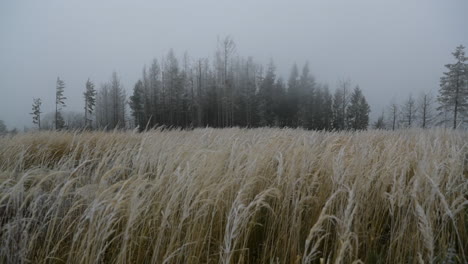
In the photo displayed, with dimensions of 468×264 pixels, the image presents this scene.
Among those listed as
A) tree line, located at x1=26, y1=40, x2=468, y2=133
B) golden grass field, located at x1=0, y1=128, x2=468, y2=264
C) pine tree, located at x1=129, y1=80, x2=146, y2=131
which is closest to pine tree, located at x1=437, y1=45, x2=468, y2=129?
tree line, located at x1=26, y1=40, x2=468, y2=133

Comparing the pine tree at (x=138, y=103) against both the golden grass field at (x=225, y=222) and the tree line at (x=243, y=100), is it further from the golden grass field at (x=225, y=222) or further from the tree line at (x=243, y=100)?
the golden grass field at (x=225, y=222)

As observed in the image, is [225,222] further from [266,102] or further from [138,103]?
[138,103]

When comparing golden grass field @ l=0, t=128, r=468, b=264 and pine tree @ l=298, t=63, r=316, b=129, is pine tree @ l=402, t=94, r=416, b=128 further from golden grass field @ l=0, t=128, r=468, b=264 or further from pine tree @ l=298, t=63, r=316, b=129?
golden grass field @ l=0, t=128, r=468, b=264

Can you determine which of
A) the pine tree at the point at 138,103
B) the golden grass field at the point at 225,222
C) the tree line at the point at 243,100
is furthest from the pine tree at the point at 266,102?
the golden grass field at the point at 225,222

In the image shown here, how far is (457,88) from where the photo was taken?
27984 mm

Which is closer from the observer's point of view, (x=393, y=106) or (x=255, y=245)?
(x=255, y=245)

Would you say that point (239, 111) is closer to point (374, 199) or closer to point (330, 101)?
point (330, 101)

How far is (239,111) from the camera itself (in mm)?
33938

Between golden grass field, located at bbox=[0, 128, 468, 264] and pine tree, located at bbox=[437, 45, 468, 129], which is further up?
pine tree, located at bbox=[437, 45, 468, 129]

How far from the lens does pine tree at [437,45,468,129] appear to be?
1092 inches

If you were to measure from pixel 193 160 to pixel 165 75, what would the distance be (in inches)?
1472

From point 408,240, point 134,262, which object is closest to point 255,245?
point 134,262

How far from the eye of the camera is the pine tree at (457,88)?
27734 mm

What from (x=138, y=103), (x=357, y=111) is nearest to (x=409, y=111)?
(x=357, y=111)
